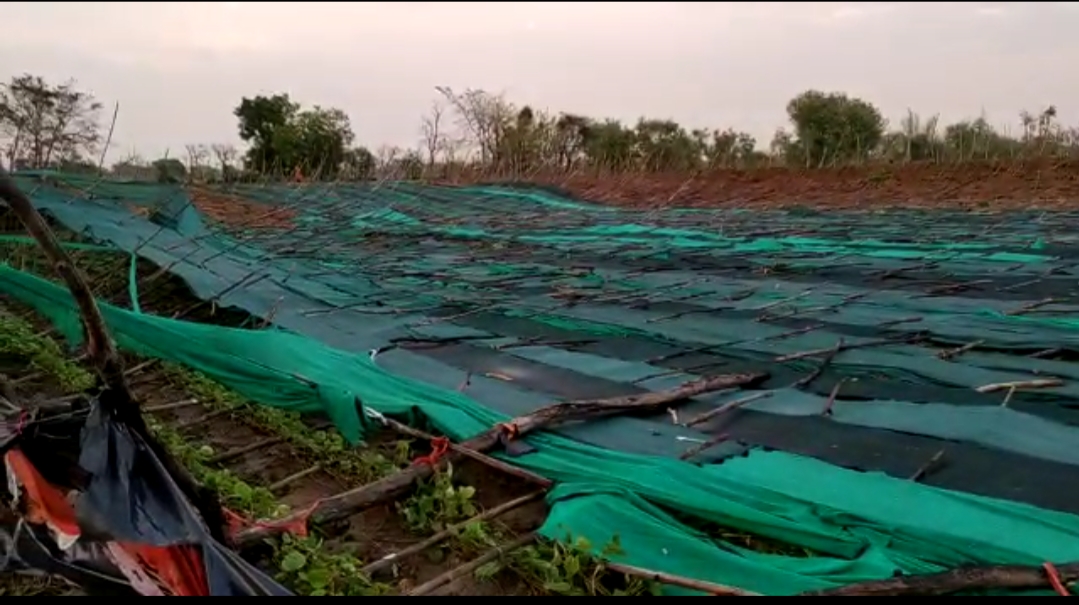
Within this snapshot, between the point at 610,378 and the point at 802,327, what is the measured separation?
97 centimetres

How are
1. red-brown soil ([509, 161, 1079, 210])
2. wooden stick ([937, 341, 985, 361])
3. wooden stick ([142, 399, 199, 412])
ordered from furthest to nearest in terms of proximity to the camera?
red-brown soil ([509, 161, 1079, 210])
wooden stick ([142, 399, 199, 412])
wooden stick ([937, 341, 985, 361])

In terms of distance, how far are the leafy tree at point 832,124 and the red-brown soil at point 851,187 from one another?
2.33m

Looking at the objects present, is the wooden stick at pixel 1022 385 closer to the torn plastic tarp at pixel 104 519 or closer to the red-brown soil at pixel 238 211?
the torn plastic tarp at pixel 104 519

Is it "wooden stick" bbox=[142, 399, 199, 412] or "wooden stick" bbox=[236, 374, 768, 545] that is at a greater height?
"wooden stick" bbox=[236, 374, 768, 545]

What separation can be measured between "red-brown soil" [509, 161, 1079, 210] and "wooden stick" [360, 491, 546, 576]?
7.57m

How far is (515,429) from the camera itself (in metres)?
2.53

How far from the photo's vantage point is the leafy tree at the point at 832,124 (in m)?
14.7

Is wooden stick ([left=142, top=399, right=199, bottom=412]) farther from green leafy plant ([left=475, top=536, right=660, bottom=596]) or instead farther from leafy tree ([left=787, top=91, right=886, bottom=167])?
leafy tree ([left=787, top=91, right=886, bottom=167])

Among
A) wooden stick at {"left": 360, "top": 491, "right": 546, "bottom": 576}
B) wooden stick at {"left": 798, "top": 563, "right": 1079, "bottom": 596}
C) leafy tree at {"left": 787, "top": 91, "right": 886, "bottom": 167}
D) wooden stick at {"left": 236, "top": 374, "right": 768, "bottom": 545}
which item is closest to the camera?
wooden stick at {"left": 798, "top": 563, "right": 1079, "bottom": 596}

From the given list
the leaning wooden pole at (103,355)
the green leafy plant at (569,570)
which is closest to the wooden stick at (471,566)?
the green leafy plant at (569,570)

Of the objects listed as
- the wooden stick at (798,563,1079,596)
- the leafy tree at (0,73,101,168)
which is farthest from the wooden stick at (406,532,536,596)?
the leafy tree at (0,73,101,168)

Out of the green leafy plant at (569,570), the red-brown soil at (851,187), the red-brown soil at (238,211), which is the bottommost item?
the green leafy plant at (569,570)

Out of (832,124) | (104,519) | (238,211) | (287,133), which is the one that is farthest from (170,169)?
(832,124)

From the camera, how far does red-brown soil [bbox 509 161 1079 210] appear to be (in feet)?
32.1
